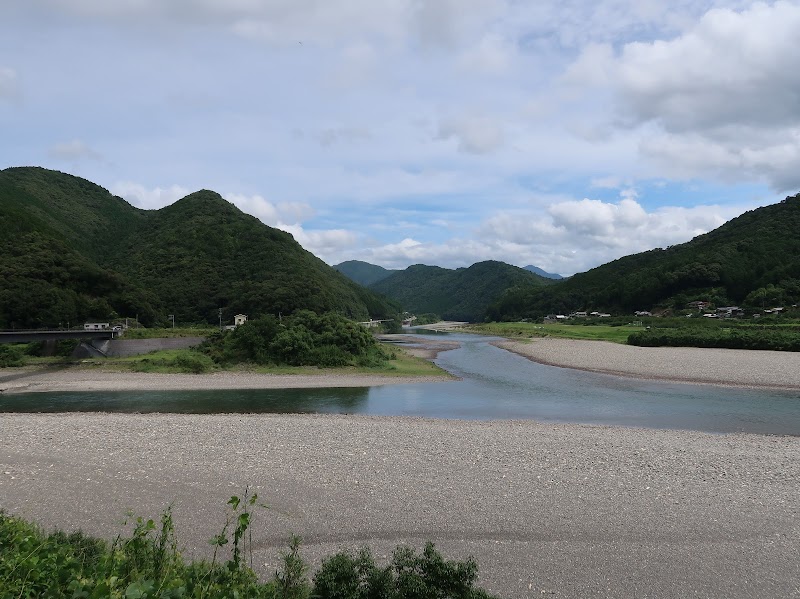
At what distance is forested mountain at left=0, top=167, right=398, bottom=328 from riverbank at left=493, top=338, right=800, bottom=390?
125 feet

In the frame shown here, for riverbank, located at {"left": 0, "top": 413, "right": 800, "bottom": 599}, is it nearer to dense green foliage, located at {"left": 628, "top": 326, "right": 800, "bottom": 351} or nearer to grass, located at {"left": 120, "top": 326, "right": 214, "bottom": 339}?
dense green foliage, located at {"left": 628, "top": 326, "right": 800, "bottom": 351}

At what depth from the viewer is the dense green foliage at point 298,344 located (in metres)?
40.1

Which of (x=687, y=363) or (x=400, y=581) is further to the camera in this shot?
(x=687, y=363)

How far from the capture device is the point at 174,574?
4.25m

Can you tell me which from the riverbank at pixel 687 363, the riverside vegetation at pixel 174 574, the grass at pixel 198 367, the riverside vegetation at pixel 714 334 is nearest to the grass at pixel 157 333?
the grass at pixel 198 367

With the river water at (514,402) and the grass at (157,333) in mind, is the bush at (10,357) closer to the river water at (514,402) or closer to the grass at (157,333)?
the grass at (157,333)

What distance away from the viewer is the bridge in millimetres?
39594

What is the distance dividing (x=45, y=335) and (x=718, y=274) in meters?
97.4

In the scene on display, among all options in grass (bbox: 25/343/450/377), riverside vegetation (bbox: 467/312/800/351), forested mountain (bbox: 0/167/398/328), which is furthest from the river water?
forested mountain (bbox: 0/167/398/328)

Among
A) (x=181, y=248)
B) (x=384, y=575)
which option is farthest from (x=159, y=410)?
(x=181, y=248)

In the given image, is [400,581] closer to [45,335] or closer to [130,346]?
[45,335]

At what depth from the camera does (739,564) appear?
8375 mm

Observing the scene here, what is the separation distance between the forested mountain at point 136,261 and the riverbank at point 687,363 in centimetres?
3813

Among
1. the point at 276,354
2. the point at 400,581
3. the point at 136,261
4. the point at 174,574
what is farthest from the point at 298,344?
the point at 136,261
